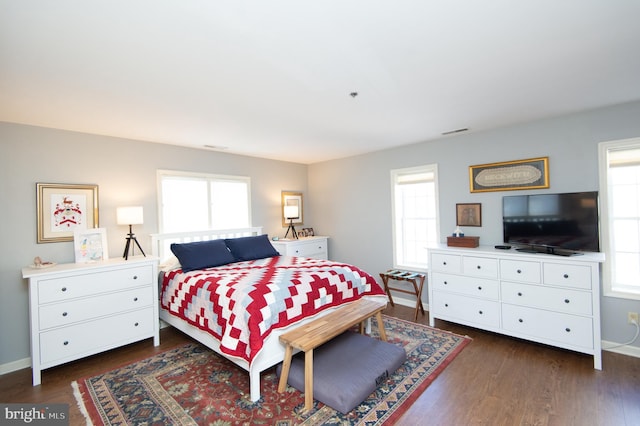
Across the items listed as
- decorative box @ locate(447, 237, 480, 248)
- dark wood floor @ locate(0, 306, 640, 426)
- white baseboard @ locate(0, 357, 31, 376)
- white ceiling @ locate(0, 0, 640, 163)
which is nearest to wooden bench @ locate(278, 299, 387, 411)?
dark wood floor @ locate(0, 306, 640, 426)

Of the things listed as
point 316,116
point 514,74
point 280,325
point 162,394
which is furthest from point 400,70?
point 162,394

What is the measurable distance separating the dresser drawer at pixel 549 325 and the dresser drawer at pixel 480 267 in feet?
1.14

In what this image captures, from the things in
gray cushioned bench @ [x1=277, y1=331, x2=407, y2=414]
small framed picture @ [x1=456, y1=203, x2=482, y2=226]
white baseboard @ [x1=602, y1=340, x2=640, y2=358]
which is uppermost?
small framed picture @ [x1=456, y1=203, x2=482, y2=226]

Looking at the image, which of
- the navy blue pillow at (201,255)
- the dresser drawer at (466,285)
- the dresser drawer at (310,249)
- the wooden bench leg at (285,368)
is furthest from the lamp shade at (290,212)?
the wooden bench leg at (285,368)

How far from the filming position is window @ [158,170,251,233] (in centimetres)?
389

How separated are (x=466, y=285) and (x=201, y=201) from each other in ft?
11.6

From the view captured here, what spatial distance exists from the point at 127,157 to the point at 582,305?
4905 mm

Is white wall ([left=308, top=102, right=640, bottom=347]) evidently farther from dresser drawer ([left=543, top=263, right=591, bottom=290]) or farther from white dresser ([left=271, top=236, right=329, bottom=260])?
dresser drawer ([left=543, top=263, right=591, bottom=290])

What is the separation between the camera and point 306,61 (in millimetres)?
1866

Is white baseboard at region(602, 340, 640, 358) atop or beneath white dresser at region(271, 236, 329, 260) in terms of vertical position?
beneath

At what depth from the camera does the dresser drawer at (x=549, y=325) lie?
2650 millimetres

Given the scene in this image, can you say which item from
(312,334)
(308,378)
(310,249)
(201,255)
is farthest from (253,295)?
(310,249)

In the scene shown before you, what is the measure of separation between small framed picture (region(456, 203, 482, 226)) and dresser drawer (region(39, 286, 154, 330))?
3749 mm

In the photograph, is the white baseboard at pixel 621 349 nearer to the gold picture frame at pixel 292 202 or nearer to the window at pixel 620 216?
the window at pixel 620 216
